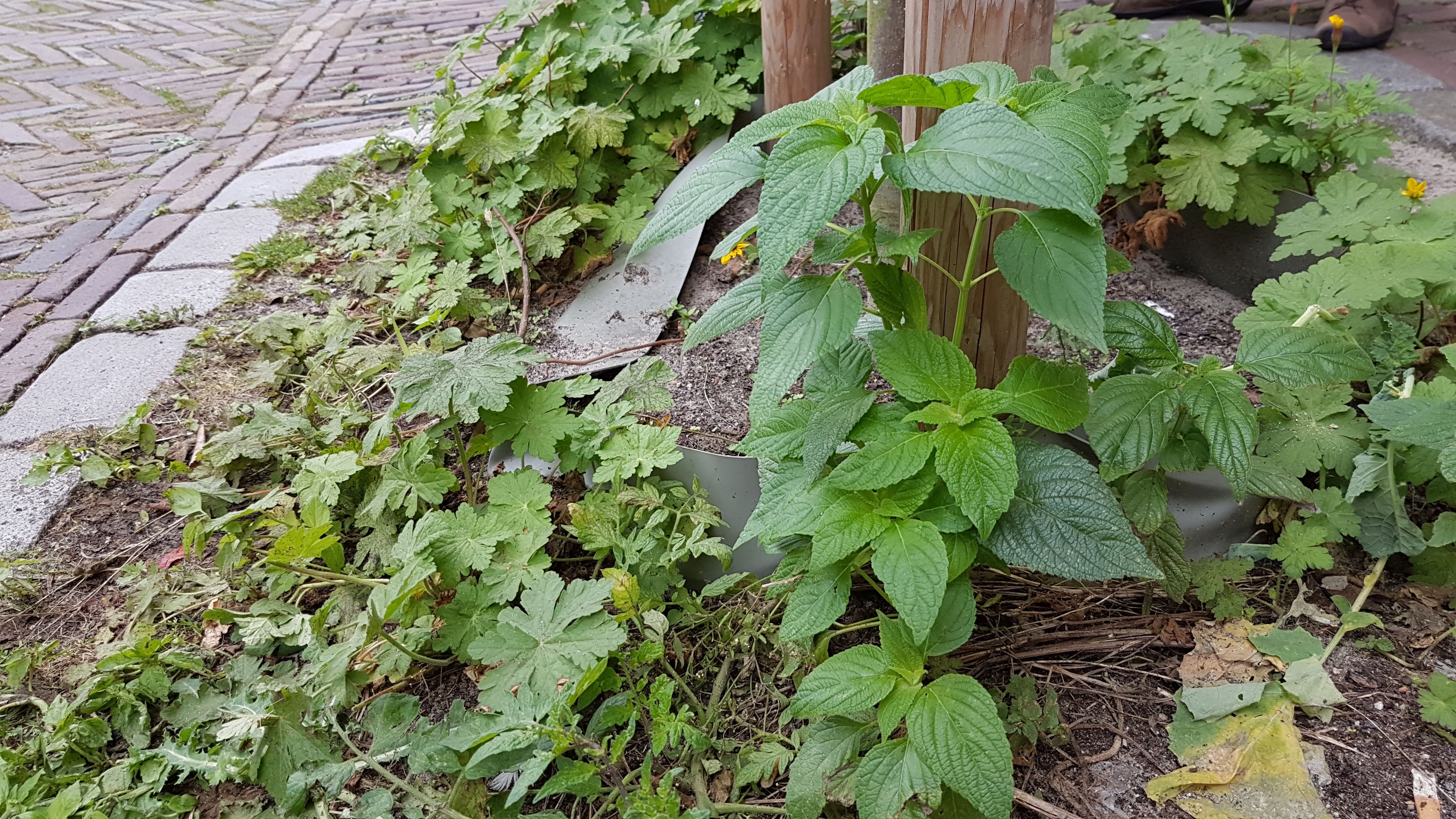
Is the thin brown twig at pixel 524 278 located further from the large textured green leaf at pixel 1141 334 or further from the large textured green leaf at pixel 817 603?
the large textured green leaf at pixel 1141 334

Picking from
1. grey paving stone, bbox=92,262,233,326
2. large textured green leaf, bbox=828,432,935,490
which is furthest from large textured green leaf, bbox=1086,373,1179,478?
grey paving stone, bbox=92,262,233,326

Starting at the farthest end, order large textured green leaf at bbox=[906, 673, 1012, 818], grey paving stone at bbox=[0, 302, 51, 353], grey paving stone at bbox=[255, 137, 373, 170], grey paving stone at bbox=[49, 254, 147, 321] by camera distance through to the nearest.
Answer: grey paving stone at bbox=[255, 137, 373, 170] → grey paving stone at bbox=[49, 254, 147, 321] → grey paving stone at bbox=[0, 302, 51, 353] → large textured green leaf at bbox=[906, 673, 1012, 818]

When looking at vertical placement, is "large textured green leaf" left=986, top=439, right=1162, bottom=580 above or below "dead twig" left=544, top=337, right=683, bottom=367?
above

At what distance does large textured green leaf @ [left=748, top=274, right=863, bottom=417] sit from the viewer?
136cm

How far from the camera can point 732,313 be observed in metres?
1.55

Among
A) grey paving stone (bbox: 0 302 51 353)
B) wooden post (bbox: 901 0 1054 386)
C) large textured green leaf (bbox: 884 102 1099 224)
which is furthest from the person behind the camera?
grey paving stone (bbox: 0 302 51 353)

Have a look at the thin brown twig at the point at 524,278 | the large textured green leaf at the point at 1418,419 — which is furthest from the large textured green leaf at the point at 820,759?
the thin brown twig at the point at 524,278

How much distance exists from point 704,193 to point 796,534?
2.06ft

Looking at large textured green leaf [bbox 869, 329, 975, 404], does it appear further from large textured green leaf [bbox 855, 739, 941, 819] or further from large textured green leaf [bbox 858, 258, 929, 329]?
large textured green leaf [bbox 855, 739, 941, 819]

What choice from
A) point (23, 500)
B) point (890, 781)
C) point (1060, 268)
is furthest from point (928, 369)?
point (23, 500)

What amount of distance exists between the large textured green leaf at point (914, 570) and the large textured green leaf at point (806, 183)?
18.9 inches

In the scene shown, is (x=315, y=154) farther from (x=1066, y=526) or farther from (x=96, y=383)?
(x=1066, y=526)

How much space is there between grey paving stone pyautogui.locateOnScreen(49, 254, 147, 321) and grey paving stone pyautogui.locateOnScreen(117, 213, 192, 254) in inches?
1.7

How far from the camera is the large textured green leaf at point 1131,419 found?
4.90ft
